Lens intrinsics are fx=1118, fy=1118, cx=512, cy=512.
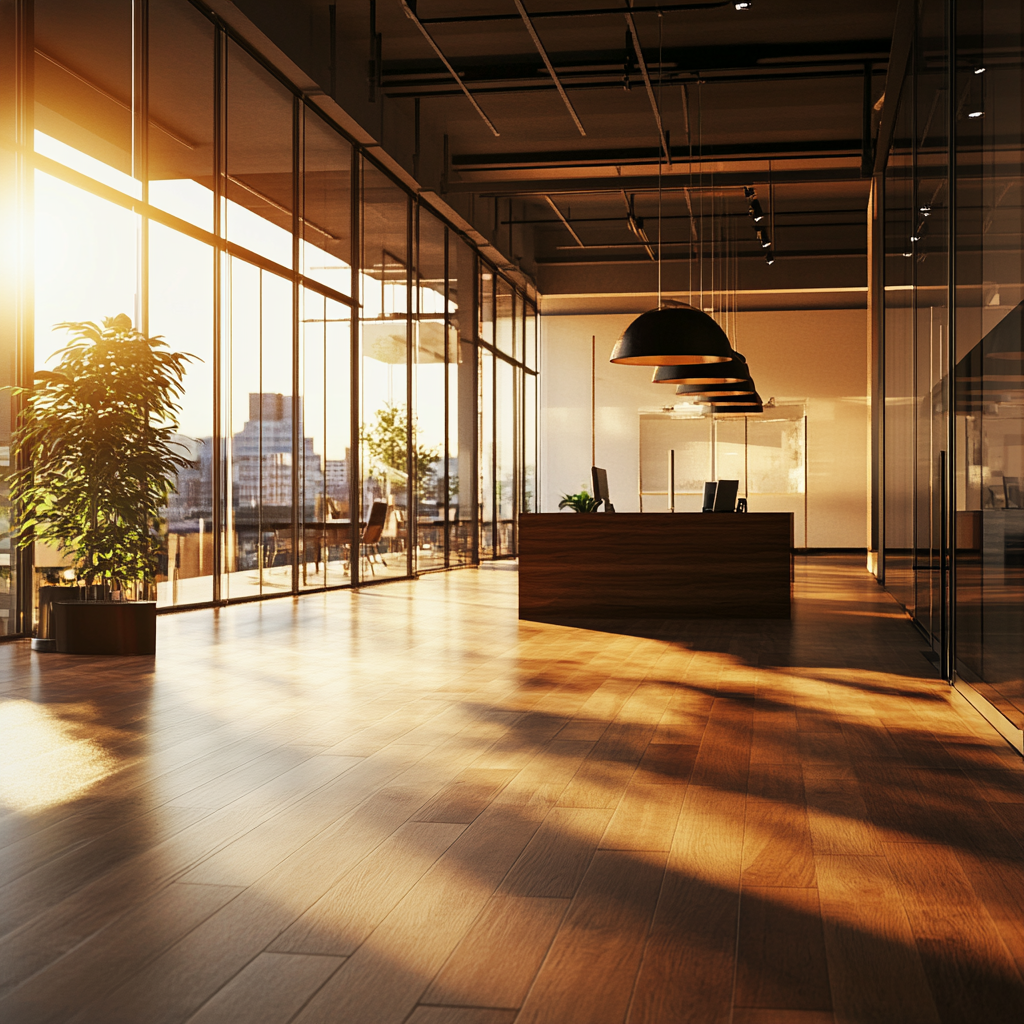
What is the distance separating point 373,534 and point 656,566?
14.2 feet

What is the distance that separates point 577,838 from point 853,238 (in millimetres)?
16945

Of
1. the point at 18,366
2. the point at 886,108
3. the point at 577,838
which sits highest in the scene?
the point at 886,108

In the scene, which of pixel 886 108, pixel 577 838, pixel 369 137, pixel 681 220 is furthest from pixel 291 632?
pixel 681 220

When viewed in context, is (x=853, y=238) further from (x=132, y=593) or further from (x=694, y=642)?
(x=132, y=593)

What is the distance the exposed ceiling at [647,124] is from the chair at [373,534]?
403 centimetres

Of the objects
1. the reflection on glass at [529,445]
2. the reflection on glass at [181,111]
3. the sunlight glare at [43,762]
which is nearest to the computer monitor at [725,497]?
the reflection on glass at [181,111]

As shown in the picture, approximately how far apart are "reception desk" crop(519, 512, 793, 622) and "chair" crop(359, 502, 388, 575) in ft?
11.9

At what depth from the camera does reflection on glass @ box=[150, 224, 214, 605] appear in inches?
315

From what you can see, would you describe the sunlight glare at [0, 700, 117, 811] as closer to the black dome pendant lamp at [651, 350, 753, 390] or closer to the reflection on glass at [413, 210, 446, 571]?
the black dome pendant lamp at [651, 350, 753, 390]

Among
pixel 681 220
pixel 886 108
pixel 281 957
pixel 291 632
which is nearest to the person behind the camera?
pixel 281 957

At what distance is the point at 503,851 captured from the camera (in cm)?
255

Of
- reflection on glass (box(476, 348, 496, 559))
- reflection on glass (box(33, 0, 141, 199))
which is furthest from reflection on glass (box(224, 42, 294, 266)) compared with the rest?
reflection on glass (box(476, 348, 496, 559))

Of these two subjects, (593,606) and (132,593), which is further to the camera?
(593,606)

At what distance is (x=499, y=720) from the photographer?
4.14 meters
